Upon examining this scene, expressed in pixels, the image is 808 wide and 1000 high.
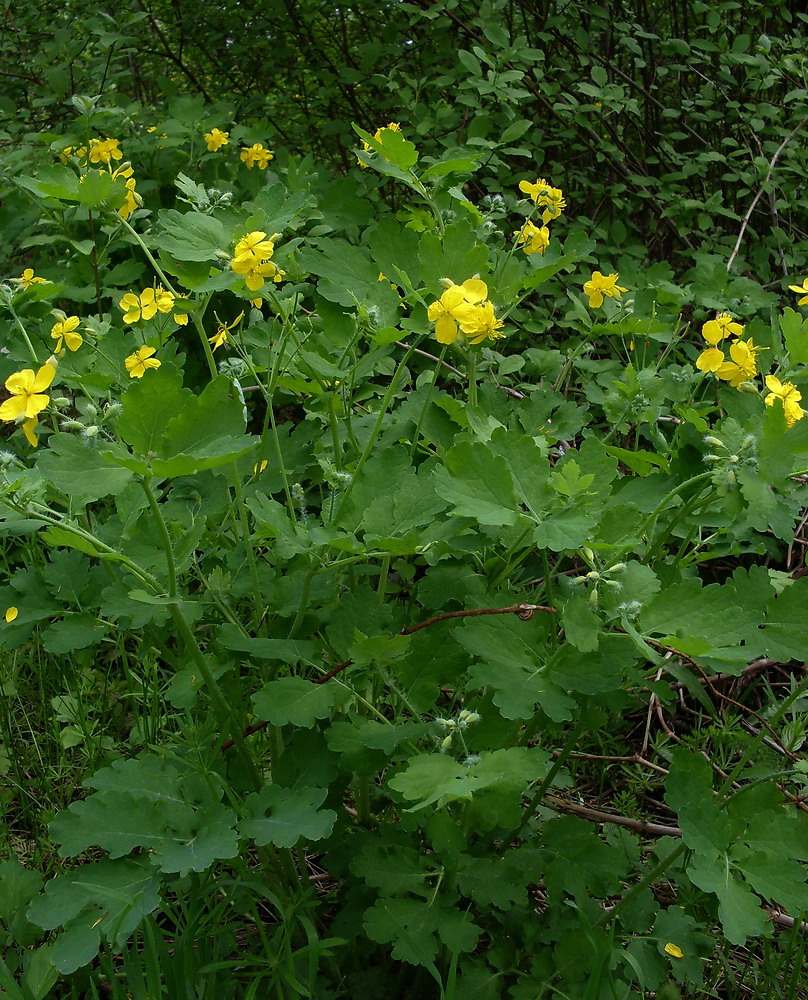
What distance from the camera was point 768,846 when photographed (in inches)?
56.2

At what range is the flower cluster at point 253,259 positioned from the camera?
55.5 inches

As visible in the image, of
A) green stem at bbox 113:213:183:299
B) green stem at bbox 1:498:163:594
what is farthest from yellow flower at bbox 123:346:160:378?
green stem at bbox 1:498:163:594

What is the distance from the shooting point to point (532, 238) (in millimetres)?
1903

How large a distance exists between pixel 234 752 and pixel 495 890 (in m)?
0.59

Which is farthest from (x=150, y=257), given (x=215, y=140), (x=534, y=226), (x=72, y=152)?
(x=215, y=140)

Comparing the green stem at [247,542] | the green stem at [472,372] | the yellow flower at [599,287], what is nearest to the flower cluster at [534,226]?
the yellow flower at [599,287]

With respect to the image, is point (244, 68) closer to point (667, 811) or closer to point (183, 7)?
point (183, 7)

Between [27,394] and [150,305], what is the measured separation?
58cm

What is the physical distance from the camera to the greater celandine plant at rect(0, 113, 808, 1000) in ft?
4.30

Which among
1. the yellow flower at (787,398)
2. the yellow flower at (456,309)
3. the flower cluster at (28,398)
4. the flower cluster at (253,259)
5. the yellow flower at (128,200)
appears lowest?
the yellow flower at (787,398)

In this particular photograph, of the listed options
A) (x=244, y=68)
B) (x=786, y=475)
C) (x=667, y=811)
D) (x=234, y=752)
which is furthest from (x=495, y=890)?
(x=244, y=68)

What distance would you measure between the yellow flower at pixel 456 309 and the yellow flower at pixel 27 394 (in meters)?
0.60

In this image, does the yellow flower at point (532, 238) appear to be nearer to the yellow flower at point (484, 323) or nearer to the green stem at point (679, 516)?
the yellow flower at point (484, 323)

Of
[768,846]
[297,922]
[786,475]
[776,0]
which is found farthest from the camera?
[776,0]
